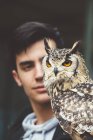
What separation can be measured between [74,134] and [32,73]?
66 cm

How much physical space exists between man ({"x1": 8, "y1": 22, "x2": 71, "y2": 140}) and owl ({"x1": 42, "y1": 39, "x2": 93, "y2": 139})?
0.30 meters

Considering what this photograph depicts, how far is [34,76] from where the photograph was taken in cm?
411

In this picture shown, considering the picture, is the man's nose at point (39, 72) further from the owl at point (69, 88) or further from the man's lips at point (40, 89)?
the owl at point (69, 88)

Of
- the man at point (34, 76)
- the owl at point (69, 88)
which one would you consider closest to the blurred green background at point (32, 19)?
the man at point (34, 76)

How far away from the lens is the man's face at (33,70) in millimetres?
4098

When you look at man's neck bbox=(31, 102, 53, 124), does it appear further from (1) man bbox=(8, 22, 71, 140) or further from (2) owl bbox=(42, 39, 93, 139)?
(2) owl bbox=(42, 39, 93, 139)

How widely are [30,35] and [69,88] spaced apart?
0.64 m

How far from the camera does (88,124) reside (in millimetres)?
3555

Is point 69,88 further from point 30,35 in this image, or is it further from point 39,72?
point 30,35

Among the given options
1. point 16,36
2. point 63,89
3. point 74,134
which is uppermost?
point 16,36

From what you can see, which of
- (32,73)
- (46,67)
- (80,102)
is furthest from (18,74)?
(80,102)

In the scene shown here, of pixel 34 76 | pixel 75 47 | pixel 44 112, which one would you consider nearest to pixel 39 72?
pixel 34 76

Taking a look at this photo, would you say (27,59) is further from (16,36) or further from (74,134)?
(74,134)

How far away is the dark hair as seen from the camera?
423 cm
